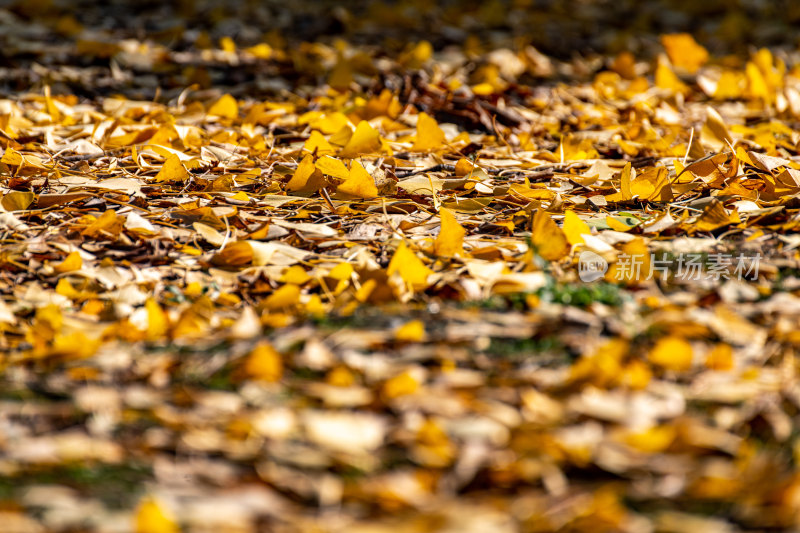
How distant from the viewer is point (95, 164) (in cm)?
211

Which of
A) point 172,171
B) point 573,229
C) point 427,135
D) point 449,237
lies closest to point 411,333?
point 449,237

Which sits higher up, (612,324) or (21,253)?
(612,324)

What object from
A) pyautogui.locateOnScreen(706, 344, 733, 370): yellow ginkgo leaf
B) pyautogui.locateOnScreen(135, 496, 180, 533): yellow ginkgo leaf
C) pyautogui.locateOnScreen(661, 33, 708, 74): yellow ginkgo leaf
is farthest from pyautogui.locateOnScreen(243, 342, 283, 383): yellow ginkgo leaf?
pyautogui.locateOnScreen(661, 33, 708, 74): yellow ginkgo leaf

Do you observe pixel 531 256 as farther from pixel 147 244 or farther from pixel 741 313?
pixel 147 244

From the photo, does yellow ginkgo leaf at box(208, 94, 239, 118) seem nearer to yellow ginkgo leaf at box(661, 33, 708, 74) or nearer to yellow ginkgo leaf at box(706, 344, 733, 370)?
yellow ginkgo leaf at box(706, 344, 733, 370)

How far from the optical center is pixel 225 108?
259 centimetres

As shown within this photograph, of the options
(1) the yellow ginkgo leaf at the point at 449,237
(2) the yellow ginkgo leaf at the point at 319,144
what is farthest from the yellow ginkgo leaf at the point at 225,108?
(1) the yellow ginkgo leaf at the point at 449,237

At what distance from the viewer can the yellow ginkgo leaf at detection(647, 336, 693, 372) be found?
1.23 m

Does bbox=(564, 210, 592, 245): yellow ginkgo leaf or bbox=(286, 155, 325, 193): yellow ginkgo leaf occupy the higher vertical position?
bbox=(564, 210, 592, 245): yellow ginkgo leaf

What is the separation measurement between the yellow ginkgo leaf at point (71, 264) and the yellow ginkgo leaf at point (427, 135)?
1028mm

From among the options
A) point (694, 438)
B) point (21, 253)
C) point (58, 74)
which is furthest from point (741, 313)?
point (58, 74)

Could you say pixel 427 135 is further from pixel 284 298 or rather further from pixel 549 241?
pixel 284 298

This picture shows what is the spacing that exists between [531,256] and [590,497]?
617mm

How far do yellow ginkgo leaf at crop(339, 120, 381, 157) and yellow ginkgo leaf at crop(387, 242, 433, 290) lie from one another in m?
0.73
